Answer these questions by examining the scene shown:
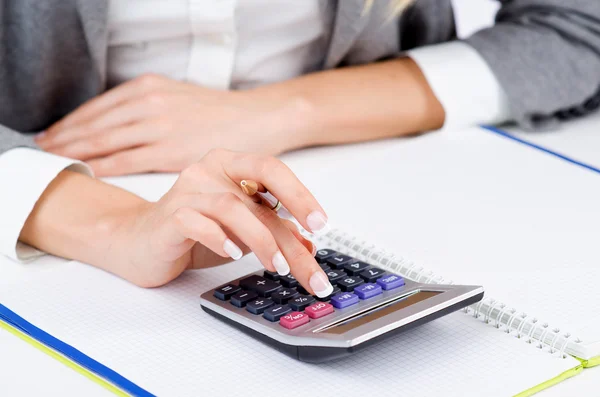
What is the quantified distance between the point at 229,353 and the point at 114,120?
339 mm

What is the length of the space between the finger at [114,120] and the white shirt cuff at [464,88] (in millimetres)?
297

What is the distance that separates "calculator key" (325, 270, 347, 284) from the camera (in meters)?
0.53

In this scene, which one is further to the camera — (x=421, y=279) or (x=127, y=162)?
(x=127, y=162)

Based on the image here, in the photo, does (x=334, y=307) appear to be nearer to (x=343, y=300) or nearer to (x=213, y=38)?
(x=343, y=300)

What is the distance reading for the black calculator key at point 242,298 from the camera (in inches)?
20.3

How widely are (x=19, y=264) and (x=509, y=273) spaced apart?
1.13ft

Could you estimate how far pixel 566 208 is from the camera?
2.24ft

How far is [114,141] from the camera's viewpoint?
752 mm

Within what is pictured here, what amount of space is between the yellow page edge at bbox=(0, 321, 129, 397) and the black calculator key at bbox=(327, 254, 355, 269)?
0.53ft

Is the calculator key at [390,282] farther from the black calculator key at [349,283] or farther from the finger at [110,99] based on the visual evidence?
the finger at [110,99]


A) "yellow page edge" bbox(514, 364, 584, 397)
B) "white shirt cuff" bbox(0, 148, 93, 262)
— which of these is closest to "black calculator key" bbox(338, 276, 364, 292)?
"yellow page edge" bbox(514, 364, 584, 397)

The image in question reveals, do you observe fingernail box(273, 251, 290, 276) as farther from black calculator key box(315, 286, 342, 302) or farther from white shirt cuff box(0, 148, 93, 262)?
white shirt cuff box(0, 148, 93, 262)

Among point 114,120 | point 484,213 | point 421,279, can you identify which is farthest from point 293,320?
point 114,120

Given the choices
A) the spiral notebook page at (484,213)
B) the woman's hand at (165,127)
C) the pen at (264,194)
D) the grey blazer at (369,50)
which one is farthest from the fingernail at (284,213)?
the grey blazer at (369,50)
